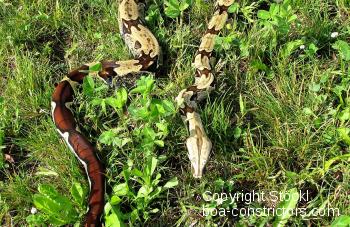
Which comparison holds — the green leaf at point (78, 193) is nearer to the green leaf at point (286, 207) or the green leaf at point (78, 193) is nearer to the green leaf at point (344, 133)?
the green leaf at point (286, 207)

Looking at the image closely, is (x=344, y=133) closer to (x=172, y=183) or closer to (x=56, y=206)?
(x=172, y=183)

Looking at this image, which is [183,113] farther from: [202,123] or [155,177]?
[155,177]

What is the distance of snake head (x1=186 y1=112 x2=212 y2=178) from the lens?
423 cm

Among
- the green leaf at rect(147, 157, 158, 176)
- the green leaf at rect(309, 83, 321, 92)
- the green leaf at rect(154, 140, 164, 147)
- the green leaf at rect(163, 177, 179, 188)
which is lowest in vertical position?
the green leaf at rect(163, 177, 179, 188)

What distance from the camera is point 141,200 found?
4.05m

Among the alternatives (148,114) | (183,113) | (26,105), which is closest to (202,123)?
(183,113)

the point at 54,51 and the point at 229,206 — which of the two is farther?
the point at 54,51

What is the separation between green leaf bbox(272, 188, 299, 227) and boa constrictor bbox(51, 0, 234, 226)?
747mm

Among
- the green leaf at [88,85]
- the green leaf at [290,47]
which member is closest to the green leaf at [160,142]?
the green leaf at [88,85]

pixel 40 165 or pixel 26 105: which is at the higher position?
pixel 26 105

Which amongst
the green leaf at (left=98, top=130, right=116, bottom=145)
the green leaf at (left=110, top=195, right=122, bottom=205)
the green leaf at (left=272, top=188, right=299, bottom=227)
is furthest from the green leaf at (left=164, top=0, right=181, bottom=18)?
the green leaf at (left=272, top=188, right=299, bottom=227)

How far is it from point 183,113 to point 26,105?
1.63 m

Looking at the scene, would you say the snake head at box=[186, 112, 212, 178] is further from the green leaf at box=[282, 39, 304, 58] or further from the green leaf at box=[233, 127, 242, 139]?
the green leaf at box=[282, 39, 304, 58]

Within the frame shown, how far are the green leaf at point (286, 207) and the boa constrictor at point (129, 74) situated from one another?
747mm
